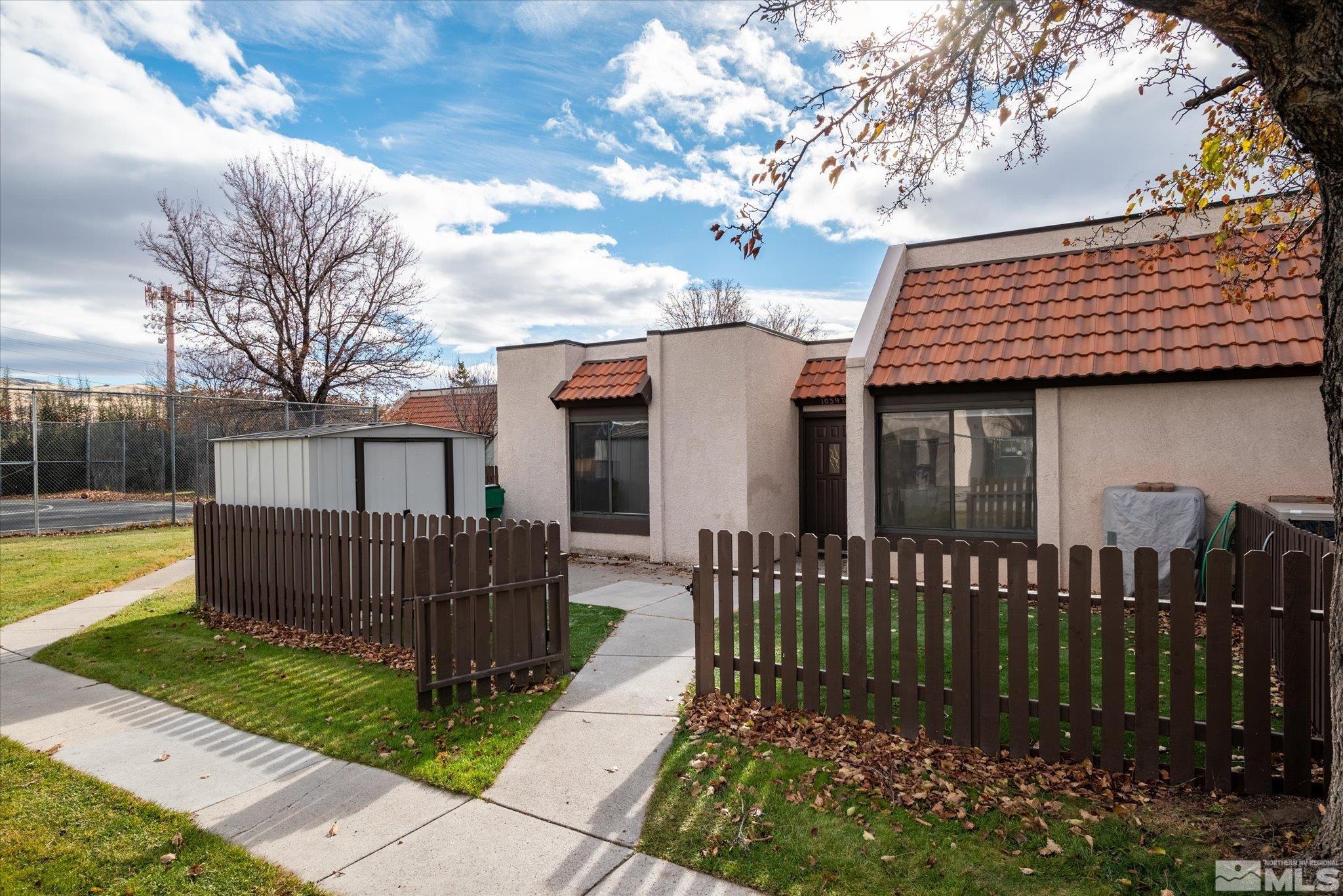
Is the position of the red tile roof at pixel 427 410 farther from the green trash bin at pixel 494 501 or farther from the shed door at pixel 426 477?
the shed door at pixel 426 477

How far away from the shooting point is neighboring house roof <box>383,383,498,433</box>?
80.0ft

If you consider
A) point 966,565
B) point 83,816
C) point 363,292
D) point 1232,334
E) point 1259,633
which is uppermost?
point 363,292

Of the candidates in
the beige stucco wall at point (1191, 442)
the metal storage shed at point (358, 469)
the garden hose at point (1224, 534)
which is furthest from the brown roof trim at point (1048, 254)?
the metal storage shed at point (358, 469)

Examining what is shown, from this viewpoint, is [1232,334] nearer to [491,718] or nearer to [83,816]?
[491,718]

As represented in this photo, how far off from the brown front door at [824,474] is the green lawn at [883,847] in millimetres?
9378

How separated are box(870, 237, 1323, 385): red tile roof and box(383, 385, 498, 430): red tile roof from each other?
1623 cm

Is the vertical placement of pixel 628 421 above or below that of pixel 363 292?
below

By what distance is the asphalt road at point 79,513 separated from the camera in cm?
1653

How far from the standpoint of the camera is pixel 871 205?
5758 millimetres

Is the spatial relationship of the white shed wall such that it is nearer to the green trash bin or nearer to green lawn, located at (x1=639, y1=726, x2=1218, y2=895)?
the green trash bin

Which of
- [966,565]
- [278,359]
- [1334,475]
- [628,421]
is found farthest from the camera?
[278,359]

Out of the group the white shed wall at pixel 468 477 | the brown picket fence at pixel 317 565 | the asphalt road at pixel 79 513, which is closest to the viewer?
the brown picket fence at pixel 317 565

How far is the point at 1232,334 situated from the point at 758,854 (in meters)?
8.53

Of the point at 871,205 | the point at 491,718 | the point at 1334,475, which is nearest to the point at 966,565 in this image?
the point at 1334,475
